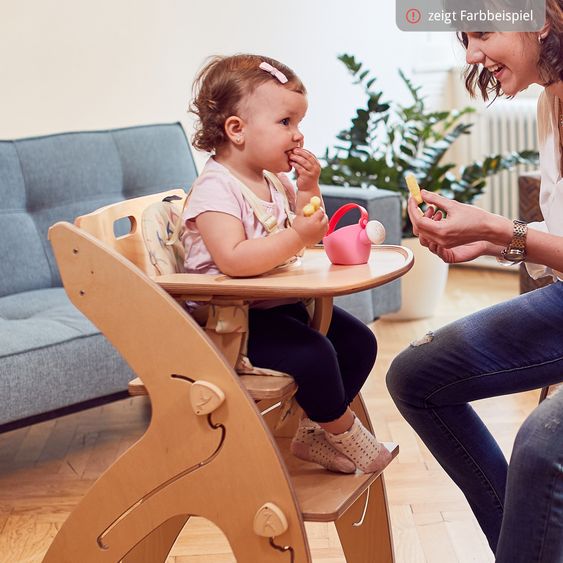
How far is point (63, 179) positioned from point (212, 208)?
1550 mm

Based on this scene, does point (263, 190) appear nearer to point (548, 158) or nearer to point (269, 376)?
point (269, 376)

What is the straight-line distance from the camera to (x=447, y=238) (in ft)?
4.84

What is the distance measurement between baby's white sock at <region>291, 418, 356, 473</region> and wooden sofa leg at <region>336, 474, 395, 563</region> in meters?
0.20

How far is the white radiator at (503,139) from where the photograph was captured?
4.49 metres

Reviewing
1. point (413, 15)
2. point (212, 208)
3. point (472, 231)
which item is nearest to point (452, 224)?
point (472, 231)

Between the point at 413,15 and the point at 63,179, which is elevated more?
the point at 413,15

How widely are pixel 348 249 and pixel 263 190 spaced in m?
0.20

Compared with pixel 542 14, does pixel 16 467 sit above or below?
below

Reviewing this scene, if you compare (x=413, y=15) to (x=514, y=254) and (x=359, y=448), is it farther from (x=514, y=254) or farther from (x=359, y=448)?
(x=359, y=448)

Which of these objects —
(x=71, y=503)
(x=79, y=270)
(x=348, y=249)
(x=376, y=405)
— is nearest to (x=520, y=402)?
(x=376, y=405)

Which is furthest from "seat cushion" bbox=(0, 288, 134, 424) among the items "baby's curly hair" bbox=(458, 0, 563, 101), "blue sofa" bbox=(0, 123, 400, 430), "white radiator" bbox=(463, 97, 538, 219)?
"white radiator" bbox=(463, 97, 538, 219)

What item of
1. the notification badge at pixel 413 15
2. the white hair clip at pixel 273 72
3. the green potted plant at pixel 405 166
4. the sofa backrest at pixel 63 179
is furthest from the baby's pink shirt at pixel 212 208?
the green potted plant at pixel 405 166

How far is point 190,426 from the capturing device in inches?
54.5

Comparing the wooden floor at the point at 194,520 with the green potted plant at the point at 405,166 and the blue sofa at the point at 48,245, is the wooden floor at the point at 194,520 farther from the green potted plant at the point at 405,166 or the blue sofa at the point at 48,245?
the green potted plant at the point at 405,166
